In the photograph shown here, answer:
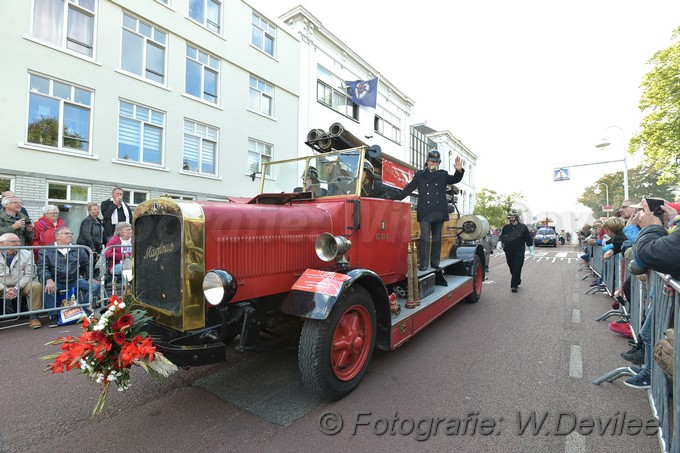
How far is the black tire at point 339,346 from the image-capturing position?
2725mm

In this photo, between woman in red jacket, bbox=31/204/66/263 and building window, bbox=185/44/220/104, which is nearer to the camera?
woman in red jacket, bbox=31/204/66/263

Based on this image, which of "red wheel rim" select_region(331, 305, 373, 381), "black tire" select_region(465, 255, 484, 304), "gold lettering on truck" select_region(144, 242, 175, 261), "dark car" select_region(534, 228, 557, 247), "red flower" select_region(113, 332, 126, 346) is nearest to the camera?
"red flower" select_region(113, 332, 126, 346)

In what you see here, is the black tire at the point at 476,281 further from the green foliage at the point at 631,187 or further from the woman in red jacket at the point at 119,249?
the green foliage at the point at 631,187

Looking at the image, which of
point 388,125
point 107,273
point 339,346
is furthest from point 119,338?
point 388,125

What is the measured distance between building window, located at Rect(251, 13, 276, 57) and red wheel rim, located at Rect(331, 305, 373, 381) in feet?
48.2

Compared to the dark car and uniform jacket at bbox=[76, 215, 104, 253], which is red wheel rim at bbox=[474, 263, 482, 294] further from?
the dark car

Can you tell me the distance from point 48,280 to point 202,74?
9.90m

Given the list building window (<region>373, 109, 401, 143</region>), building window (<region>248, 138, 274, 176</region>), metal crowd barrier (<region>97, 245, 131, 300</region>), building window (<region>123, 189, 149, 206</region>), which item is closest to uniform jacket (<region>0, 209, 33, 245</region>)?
metal crowd barrier (<region>97, 245, 131, 300</region>)

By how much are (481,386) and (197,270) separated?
2.71 m

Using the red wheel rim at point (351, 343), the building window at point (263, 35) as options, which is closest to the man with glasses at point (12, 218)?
the red wheel rim at point (351, 343)

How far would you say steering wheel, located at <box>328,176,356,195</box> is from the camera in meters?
3.93

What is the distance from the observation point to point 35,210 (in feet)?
28.6

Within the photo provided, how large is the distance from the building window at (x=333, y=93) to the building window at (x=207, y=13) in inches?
222

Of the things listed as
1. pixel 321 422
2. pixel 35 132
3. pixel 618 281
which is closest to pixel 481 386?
pixel 321 422
